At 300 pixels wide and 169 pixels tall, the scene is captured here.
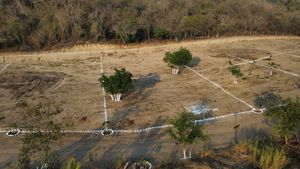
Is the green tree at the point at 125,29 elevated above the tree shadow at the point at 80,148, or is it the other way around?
the green tree at the point at 125,29

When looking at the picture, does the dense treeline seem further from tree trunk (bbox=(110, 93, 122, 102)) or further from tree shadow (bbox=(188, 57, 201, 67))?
tree trunk (bbox=(110, 93, 122, 102))

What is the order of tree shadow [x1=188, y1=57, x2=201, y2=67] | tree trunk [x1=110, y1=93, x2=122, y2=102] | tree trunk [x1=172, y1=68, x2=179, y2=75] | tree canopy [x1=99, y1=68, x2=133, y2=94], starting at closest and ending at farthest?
tree canopy [x1=99, y1=68, x2=133, y2=94], tree trunk [x1=110, y1=93, x2=122, y2=102], tree trunk [x1=172, y1=68, x2=179, y2=75], tree shadow [x1=188, y1=57, x2=201, y2=67]

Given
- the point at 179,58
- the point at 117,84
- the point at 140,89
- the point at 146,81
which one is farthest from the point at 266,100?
the point at 117,84

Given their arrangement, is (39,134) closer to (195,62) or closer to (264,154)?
(264,154)

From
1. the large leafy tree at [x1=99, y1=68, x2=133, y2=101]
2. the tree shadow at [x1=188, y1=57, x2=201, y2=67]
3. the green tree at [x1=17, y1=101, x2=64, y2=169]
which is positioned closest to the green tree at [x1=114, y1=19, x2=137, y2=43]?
the tree shadow at [x1=188, y1=57, x2=201, y2=67]

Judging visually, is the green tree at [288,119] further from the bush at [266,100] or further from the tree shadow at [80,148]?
the tree shadow at [80,148]

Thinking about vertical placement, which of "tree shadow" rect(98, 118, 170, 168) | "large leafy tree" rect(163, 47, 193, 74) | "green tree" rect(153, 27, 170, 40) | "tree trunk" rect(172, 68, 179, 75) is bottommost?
"tree shadow" rect(98, 118, 170, 168)

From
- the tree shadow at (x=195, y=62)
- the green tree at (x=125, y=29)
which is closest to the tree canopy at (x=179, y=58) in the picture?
the tree shadow at (x=195, y=62)
